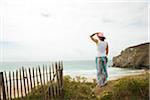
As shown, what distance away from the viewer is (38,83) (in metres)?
11.8

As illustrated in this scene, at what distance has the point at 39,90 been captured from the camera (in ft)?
39.2

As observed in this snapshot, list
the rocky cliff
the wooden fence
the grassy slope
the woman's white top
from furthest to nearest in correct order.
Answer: the rocky cliff → the woman's white top → the grassy slope → the wooden fence

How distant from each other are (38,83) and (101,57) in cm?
270

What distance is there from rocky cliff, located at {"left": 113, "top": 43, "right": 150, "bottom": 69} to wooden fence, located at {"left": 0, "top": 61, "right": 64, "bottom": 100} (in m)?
27.3

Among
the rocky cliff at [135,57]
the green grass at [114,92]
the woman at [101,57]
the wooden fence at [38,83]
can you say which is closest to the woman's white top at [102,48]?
the woman at [101,57]

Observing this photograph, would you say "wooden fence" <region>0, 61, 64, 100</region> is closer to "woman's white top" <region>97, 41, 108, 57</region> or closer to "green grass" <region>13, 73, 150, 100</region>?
"green grass" <region>13, 73, 150, 100</region>

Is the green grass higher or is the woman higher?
the woman

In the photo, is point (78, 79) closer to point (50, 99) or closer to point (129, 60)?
point (50, 99)

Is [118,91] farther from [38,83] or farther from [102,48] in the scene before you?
[38,83]

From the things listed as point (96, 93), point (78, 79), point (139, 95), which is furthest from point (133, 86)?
point (78, 79)

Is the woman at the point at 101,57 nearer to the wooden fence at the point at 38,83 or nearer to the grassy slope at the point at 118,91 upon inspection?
the grassy slope at the point at 118,91

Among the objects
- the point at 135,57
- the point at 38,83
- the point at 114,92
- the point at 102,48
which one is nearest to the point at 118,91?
the point at 114,92

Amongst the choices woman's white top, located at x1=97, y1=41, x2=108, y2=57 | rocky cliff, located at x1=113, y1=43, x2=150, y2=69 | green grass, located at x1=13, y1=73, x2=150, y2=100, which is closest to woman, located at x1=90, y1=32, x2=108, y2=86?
woman's white top, located at x1=97, y1=41, x2=108, y2=57

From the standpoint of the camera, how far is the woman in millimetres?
12609
